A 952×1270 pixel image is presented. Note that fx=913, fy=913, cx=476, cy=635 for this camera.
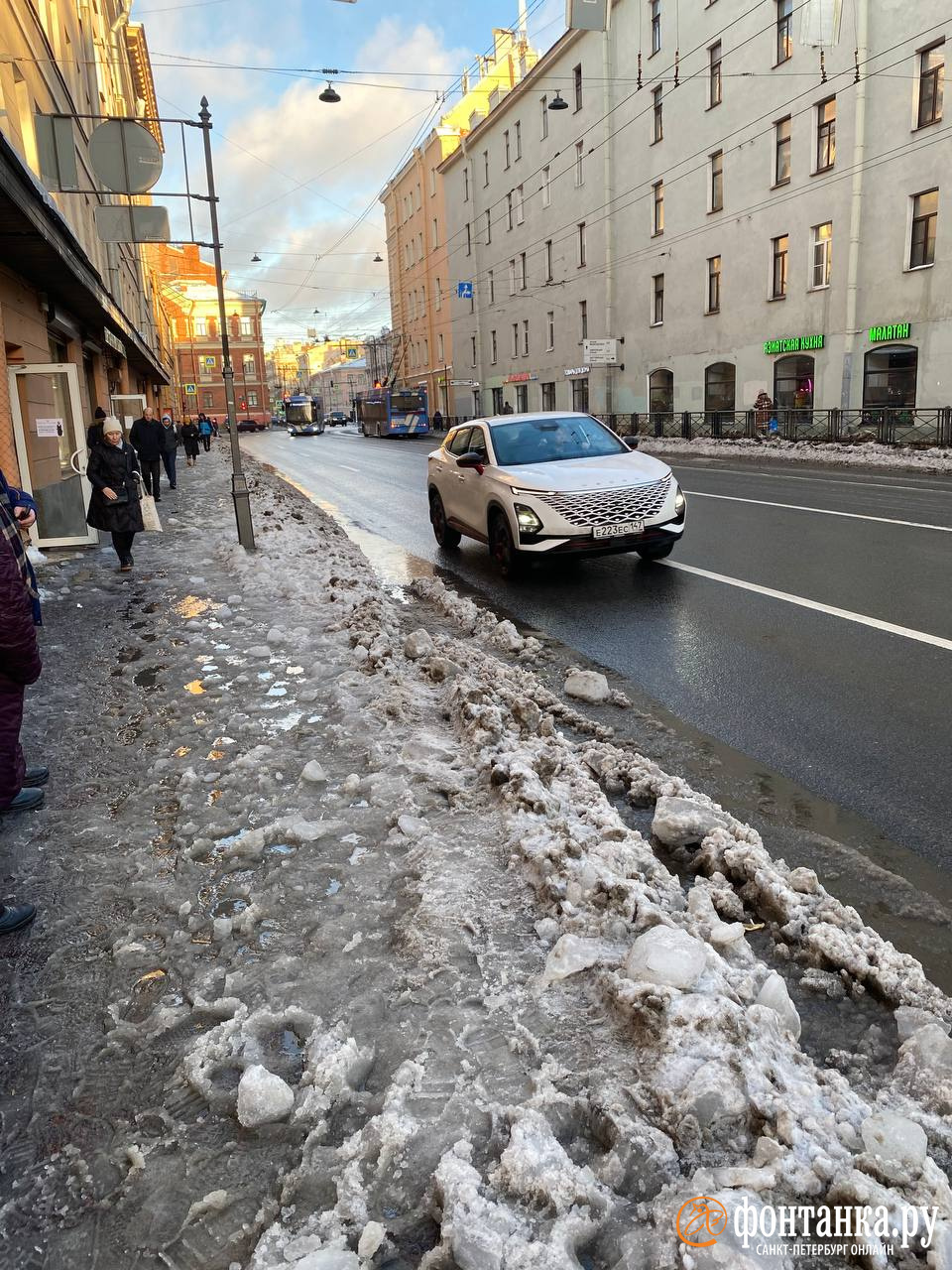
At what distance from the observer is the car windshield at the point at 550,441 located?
993 cm

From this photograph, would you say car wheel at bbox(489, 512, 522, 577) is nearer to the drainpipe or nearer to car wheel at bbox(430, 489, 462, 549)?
car wheel at bbox(430, 489, 462, 549)

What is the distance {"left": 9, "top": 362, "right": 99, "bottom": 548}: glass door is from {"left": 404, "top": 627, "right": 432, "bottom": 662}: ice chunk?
8037 millimetres

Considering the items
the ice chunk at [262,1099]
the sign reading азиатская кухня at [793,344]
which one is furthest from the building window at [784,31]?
the ice chunk at [262,1099]

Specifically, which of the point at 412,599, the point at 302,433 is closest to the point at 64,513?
the point at 412,599

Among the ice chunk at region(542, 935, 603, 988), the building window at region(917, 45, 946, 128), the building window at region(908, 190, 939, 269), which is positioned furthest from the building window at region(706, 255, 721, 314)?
the ice chunk at region(542, 935, 603, 988)

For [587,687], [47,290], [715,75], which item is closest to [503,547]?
[587,687]

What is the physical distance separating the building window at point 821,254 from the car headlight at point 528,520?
917 inches

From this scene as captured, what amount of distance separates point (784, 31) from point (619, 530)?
27830 mm

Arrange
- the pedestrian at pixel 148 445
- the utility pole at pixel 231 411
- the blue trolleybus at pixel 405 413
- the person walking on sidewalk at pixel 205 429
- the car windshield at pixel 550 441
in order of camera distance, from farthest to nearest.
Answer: the blue trolleybus at pixel 405 413 → the person walking on sidewalk at pixel 205 429 → the pedestrian at pixel 148 445 → the utility pole at pixel 231 411 → the car windshield at pixel 550 441

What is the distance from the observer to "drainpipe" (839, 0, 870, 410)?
25.4 meters

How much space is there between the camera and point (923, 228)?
24.8 meters

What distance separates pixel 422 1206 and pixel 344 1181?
0.18 metres

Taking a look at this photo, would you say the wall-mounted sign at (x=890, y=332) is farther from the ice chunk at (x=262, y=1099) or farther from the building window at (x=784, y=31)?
the ice chunk at (x=262, y=1099)

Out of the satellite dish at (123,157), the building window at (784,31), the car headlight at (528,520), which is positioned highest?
the building window at (784,31)
